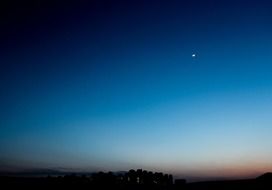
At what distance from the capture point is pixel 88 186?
57219mm

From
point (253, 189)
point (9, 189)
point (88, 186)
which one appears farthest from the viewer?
point (88, 186)

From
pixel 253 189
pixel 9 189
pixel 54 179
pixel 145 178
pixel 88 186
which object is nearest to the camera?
pixel 253 189

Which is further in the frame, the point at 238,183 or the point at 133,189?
the point at 133,189

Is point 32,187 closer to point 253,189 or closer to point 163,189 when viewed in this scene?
point 163,189

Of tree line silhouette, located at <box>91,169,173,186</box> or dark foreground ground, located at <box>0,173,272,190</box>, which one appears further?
tree line silhouette, located at <box>91,169,173,186</box>

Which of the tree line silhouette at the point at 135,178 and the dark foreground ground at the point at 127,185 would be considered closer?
the dark foreground ground at the point at 127,185

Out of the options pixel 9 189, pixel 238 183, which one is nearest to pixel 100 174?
pixel 9 189

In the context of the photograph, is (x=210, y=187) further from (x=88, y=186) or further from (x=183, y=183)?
(x=88, y=186)

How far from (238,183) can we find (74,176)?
29.2 metres

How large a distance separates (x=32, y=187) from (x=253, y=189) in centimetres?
3354

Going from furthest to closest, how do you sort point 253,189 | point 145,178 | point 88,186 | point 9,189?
point 145,178, point 88,186, point 9,189, point 253,189

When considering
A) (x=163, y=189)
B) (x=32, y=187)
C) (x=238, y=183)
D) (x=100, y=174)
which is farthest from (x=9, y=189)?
(x=238, y=183)

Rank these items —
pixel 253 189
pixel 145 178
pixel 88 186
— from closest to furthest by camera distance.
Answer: pixel 253 189, pixel 88 186, pixel 145 178

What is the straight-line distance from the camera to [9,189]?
53125 mm
